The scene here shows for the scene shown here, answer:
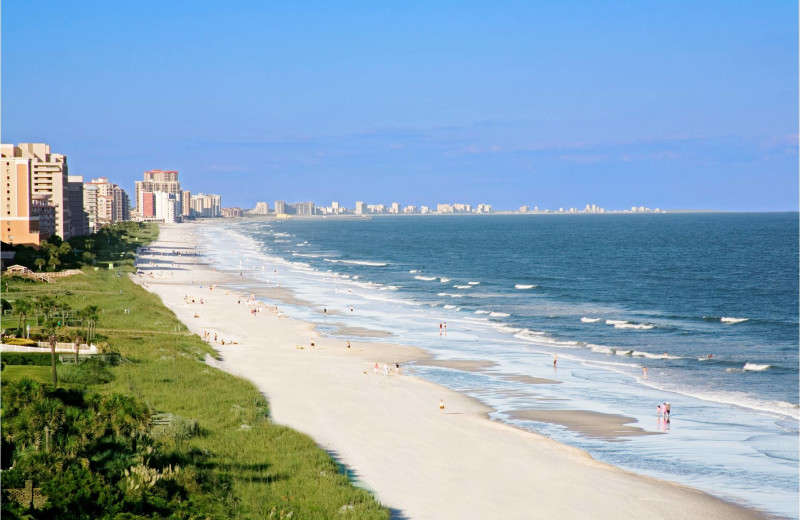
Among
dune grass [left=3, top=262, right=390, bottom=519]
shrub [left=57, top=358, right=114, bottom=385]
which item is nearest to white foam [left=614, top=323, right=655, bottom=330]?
dune grass [left=3, top=262, right=390, bottom=519]

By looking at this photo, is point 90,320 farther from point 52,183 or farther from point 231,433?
point 52,183

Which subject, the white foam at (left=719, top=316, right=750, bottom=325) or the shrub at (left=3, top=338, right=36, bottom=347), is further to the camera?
the white foam at (left=719, top=316, right=750, bottom=325)

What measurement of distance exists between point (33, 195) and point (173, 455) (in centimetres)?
14546

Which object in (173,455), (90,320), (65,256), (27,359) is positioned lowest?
(173,455)

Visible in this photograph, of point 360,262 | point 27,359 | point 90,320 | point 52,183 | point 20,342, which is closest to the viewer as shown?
point 27,359

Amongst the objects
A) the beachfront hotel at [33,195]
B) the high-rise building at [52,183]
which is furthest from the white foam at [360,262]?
the high-rise building at [52,183]

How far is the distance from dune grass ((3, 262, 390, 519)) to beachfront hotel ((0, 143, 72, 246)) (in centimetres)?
7074

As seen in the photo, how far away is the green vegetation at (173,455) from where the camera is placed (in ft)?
74.6

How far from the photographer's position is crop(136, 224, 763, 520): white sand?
2845 centimetres

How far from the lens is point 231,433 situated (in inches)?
1356

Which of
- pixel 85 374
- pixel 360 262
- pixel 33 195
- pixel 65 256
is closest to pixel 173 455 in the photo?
pixel 85 374

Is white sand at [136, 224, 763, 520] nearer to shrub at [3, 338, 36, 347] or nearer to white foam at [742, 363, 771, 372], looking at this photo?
shrub at [3, 338, 36, 347]

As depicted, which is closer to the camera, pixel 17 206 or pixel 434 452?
pixel 434 452

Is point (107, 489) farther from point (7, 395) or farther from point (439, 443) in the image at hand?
point (439, 443)
